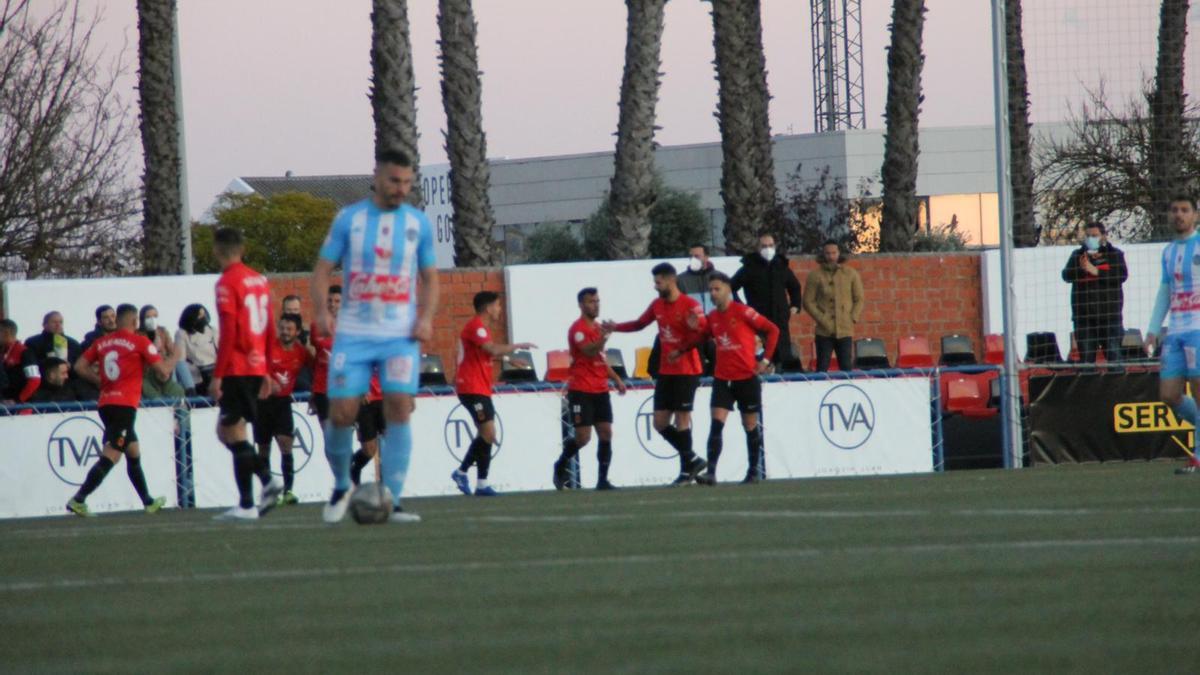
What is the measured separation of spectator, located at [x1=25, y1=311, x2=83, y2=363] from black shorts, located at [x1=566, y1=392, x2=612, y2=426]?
18.3 ft

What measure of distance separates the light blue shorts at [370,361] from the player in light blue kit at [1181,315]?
6.95 meters

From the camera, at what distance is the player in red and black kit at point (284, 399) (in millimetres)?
15375

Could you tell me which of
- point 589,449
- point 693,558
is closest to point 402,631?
point 693,558

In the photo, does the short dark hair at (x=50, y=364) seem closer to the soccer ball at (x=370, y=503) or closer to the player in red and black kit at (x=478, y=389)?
the player in red and black kit at (x=478, y=389)

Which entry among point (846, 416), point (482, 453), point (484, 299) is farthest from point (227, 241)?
point (846, 416)

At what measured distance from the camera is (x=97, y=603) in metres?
6.35

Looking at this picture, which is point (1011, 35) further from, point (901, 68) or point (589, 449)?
point (589, 449)

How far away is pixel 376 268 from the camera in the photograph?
30.6 feet

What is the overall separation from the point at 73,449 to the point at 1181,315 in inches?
406

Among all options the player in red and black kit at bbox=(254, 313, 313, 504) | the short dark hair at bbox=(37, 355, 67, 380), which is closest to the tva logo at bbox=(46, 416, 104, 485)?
the short dark hair at bbox=(37, 355, 67, 380)

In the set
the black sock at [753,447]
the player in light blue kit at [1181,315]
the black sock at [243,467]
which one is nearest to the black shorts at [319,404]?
the black sock at [243,467]

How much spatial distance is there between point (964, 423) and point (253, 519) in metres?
11.3

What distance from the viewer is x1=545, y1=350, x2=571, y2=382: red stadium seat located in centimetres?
2173

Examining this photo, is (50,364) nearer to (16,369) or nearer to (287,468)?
(16,369)
